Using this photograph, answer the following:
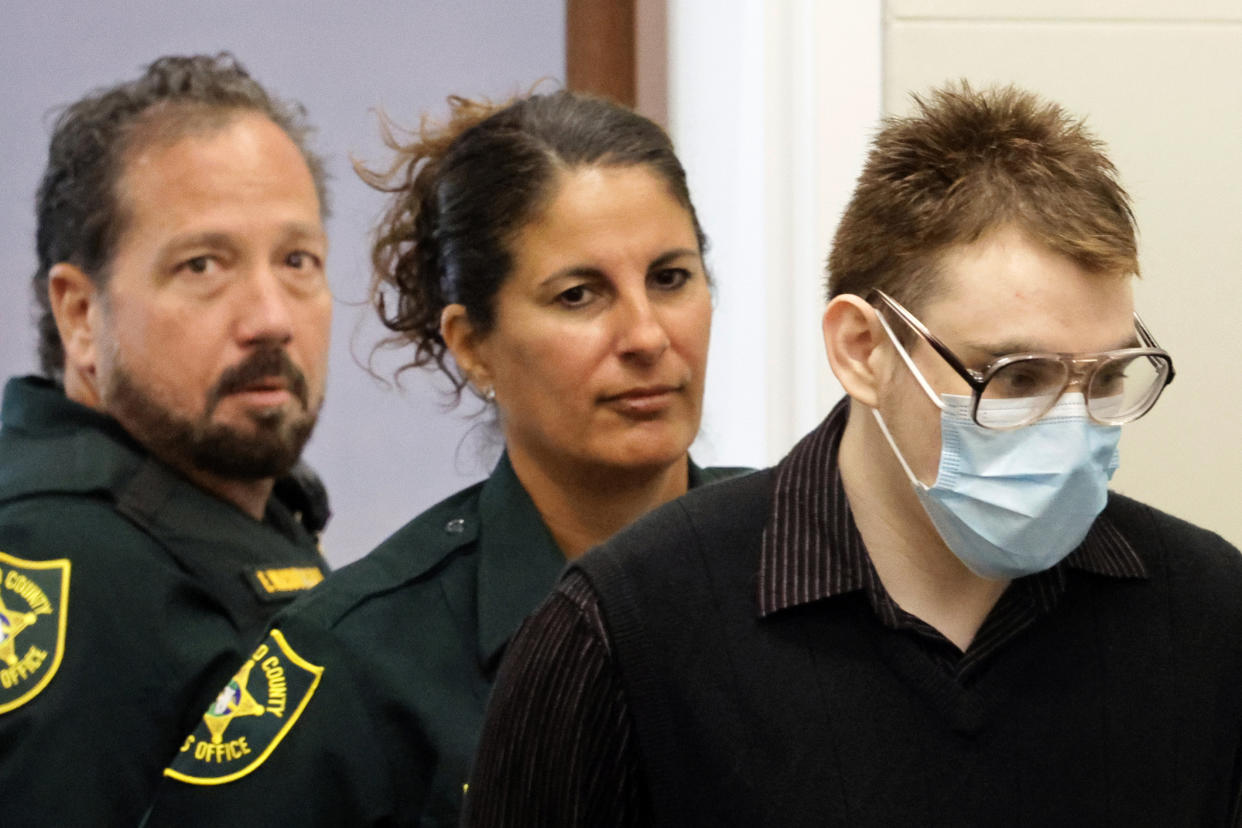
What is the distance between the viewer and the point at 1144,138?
1.62 m

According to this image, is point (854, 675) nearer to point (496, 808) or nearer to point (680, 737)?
point (680, 737)

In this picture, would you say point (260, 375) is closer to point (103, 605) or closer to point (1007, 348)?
point (103, 605)

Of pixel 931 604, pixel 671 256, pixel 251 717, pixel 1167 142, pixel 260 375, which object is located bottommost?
pixel 251 717

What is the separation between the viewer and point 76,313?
1.75 metres

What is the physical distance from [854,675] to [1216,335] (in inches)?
32.5

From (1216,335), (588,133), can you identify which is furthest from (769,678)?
(1216,335)

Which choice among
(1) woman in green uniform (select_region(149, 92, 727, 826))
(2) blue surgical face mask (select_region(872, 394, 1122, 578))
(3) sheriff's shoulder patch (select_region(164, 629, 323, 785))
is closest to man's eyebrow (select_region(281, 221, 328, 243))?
(1) woman in green uniform (select_region(149, 92, 727, 826))

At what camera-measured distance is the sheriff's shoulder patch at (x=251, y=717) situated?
126 centimetres

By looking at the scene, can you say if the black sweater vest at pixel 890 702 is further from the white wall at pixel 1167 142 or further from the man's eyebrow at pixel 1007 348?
the white wall at pixel 1167 142

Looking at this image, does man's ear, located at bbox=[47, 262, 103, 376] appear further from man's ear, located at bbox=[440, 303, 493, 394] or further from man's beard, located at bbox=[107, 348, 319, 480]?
man's ear, located at bbox=[440, 303, 493, 394]

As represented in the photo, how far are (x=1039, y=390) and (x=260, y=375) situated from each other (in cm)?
96

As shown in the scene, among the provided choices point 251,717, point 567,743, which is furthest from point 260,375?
point 567,743

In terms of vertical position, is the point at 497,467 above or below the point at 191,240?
below

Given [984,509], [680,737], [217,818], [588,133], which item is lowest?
[217,818]
